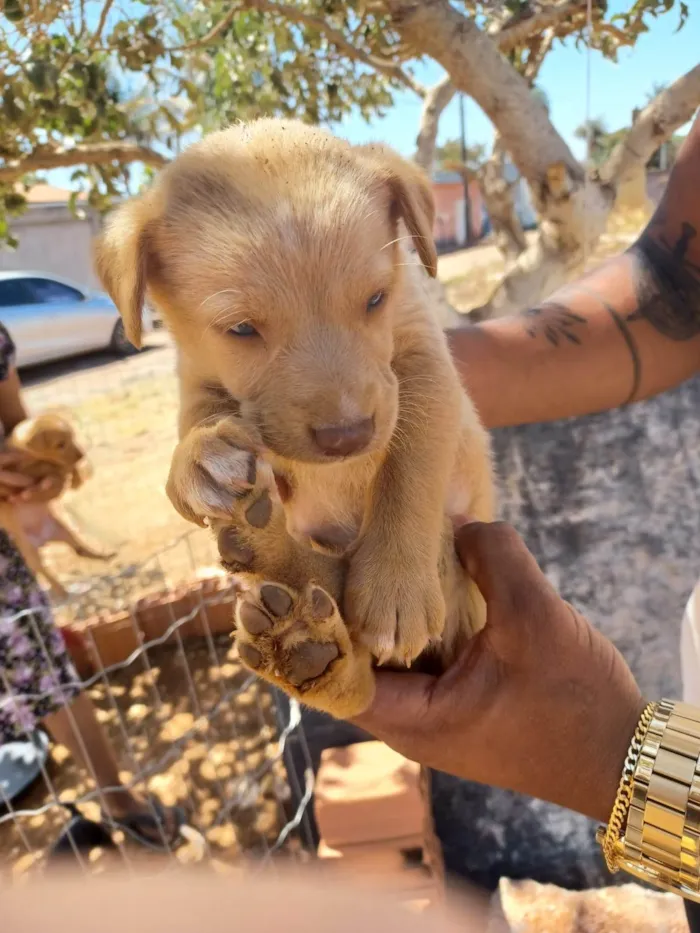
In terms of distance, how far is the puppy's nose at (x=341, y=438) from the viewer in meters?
1.16

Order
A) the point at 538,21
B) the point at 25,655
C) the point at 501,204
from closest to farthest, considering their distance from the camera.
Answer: the point at 25,655 < the point at 538,21 < the point at 501,204

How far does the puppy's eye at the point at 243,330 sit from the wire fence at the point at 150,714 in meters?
0.58

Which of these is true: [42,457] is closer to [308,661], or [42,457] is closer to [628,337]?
[308,661]

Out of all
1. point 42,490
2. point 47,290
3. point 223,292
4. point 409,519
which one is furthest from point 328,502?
point 47,290

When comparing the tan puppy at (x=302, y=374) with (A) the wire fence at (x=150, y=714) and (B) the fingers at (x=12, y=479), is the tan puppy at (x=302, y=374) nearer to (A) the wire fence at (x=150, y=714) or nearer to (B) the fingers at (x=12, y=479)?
(A) the wire fence at (x=150, y=714)

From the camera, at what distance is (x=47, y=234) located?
7.11 meters

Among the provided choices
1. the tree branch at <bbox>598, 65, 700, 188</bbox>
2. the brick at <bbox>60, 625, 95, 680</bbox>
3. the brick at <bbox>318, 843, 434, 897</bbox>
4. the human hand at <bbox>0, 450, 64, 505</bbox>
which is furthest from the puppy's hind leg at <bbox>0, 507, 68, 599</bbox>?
the tree branch at <bbox>598, 65, 700, 188</bbox>

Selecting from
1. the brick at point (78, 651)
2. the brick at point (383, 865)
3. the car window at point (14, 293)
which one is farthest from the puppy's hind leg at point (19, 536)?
the car window at point (14, 293)

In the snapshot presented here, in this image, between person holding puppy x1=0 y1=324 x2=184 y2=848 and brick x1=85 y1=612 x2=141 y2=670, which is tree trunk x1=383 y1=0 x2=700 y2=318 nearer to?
person holding puppy x1=0 y1=324 x2=184 y2=848

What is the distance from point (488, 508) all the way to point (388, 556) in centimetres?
78

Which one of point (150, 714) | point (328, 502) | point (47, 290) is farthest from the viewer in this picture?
point (47, 290)

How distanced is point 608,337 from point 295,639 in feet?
6.02

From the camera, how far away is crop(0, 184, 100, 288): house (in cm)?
566

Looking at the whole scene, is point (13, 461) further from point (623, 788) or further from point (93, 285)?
point (623, 788)
